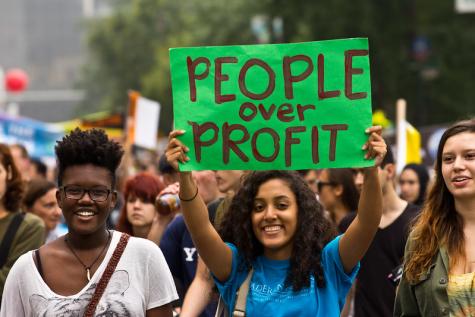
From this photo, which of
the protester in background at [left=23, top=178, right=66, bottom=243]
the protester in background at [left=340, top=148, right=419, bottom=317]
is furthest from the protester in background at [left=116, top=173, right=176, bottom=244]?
the protester in background at [left=340, top=148, right=419, bottom=317]

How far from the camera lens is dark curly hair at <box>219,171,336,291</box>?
4910 millimetres

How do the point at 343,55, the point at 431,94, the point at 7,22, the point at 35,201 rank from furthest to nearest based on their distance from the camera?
the point at 7,22
the point at 431,94
the point at 35,201
the point at 343,55

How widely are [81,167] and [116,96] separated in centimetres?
5712

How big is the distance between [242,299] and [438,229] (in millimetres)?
828

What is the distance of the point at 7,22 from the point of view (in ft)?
383

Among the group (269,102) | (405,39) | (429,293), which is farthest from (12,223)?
(405,39)

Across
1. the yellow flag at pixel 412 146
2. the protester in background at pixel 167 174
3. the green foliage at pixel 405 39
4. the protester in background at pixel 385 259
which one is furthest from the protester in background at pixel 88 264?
the green foliage at pixel 405 39

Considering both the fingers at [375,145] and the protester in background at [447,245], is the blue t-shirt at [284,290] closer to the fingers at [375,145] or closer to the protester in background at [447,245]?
the protester in background at [447,245]

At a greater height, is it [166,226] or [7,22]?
[7,22]

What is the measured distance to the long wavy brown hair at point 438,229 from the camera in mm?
4809

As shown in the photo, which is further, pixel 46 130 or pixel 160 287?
pixel 46 130

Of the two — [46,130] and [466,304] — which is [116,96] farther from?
[466,304]

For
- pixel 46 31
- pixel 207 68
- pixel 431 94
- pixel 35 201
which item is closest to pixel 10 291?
pixel 207 68

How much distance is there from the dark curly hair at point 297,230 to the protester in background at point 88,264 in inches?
21.7
